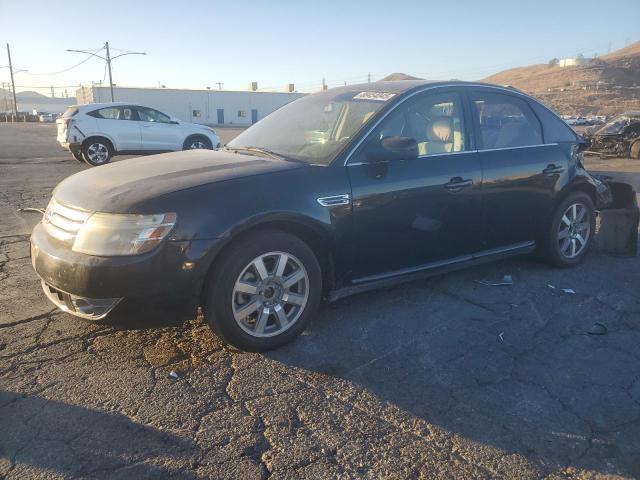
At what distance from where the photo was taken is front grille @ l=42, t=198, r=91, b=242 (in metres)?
3.02

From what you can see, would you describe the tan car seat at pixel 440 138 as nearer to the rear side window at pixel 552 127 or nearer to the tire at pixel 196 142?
the rear side window at pixel 552 127

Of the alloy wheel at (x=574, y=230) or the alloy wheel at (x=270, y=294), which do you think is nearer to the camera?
the alloy wheel at (x=270, y=294)

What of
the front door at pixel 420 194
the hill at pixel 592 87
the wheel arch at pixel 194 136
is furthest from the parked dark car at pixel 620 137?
the hill at pixel 592 87

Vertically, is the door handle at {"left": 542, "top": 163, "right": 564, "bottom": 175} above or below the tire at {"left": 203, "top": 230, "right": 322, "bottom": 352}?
above

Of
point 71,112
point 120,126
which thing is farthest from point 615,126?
point 71,112

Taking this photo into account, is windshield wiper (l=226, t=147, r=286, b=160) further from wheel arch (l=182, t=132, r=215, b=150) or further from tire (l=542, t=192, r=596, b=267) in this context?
Answer: wheel arch (l=182, t=132, r=215, b=150)

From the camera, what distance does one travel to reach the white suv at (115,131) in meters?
13.3

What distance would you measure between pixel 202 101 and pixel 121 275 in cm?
6307

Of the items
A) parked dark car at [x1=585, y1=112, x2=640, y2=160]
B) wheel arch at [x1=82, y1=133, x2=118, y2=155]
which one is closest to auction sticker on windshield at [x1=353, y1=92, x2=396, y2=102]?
wheel arch at [x1=82, y1=133, x2=118, y2=155]

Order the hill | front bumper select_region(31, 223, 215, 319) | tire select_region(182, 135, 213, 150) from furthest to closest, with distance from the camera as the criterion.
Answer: the hill, tire select_region(182, 135, 213, 150), front bumper select_region(31, 223, 215, 319)

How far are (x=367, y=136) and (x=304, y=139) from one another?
0.55 m

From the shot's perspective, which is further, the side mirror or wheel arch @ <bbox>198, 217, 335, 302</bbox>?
the side mirror

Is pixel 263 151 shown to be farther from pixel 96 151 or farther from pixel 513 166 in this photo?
pixel 96 151

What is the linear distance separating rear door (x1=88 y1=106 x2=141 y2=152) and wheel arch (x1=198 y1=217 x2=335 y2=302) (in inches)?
464
